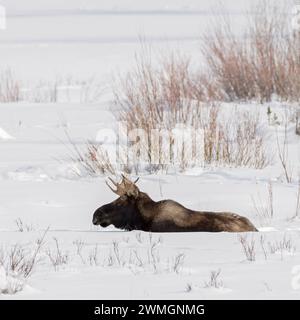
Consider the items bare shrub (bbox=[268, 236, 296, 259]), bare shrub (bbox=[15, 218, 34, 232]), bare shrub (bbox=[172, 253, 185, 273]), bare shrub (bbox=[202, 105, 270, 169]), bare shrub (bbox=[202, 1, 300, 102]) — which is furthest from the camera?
bare shrub (bbox=[202, 1, 300, 102])

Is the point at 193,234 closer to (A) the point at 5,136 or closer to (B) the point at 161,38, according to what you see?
(A) the point at 5,136

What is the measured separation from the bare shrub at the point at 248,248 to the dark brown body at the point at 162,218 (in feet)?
2.37

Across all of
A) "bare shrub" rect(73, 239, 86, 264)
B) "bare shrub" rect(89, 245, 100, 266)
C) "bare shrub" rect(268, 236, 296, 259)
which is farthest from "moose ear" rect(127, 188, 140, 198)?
"bare shrub" rect(268, 236, 296, 259)

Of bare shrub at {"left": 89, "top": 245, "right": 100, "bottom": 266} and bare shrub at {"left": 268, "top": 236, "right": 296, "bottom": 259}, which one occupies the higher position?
bare shrub at {"left": 268, "top": 236, "right": 296, "bottom": 259}

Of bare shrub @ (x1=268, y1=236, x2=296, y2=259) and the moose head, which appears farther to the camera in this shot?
the moose head

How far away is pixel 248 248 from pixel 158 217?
1675 mm

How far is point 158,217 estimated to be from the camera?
723 cm

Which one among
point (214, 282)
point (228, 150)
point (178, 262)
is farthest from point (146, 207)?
point (228, 150)

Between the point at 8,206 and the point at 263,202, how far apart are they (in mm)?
2383

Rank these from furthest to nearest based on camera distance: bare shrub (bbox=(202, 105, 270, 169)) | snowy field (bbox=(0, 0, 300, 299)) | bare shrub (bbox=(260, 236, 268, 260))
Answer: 1. bare shrub (bbox=(202, 105, 270, 169))
2. bare shrub (bbox=(260, 236, 268, 260))
3. snowy field (bbox=(0, 0, 300, 299))

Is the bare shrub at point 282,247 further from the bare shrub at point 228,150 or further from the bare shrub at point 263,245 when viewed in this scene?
the bare shrub at point 228,150

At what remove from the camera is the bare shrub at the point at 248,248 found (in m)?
5.54

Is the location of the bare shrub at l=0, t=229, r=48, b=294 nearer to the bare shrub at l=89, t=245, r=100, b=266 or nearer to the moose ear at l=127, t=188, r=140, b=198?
the bare shrub at l=89, t=245, r=100, b=266

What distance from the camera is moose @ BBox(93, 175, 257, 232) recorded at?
22.9ft
